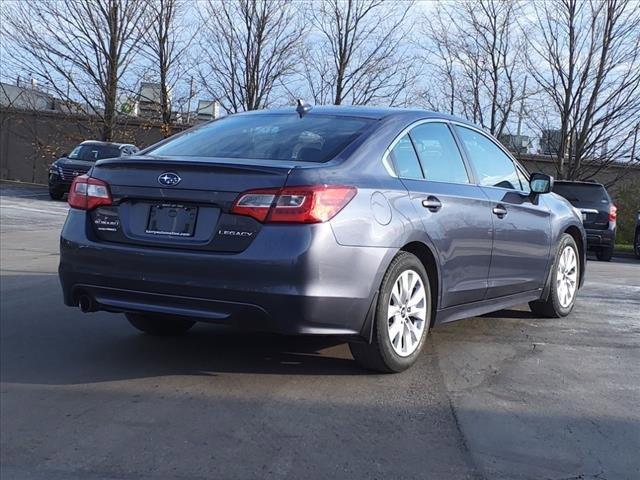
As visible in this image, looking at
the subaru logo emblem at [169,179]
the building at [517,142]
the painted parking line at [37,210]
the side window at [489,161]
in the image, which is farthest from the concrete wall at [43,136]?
the subaru logo emblem at [169,179]

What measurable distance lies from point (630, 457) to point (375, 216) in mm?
1814

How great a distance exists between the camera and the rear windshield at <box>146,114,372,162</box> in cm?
452

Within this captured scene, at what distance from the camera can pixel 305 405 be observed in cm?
408

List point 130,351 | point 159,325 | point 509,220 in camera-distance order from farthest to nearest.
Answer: point 509,220
point 159,325
point 130,351

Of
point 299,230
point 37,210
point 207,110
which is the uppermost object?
point 207,110

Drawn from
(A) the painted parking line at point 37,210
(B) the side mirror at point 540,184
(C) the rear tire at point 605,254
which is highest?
(B) the side mirror at point 540,184

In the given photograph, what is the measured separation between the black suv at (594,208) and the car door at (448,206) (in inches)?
410

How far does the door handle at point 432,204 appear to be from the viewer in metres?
4.70

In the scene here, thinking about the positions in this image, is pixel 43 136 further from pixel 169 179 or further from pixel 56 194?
pixel 169 179

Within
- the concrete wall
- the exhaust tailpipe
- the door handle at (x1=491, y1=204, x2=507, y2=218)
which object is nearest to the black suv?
the door handle at (x1=491, y1=204, x2=507, y2=218)

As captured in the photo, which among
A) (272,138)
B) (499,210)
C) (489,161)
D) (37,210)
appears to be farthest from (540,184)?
(37,210)

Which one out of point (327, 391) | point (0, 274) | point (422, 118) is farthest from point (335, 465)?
point (0, 274)

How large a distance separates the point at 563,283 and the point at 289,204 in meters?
3.63

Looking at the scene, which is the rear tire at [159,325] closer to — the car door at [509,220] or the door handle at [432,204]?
the door handle at [432,204]
